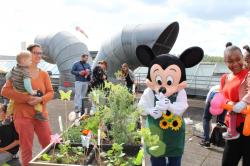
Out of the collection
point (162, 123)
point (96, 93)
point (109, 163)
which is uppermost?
point (96, 93)

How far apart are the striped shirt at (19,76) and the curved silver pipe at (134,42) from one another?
772 cm

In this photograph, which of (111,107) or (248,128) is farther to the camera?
(111,107)

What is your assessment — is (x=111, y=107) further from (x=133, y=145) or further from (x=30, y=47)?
(x=30, y=47)

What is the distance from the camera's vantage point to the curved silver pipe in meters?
11.0

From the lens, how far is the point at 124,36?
11539mm

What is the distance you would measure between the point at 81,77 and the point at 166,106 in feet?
17.7

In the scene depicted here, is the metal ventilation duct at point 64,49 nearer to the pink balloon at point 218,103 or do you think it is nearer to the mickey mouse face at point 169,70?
the mickey mouse face at point 169,70

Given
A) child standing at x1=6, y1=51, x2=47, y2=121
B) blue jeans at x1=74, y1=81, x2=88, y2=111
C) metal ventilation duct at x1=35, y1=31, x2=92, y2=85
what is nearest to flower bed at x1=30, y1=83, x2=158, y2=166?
child standing at x1=6, y1=51, x2=47, y2=121

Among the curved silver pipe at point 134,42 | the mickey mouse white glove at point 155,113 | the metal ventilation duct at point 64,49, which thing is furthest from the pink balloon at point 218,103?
the metal ventilation duct at point 64,49

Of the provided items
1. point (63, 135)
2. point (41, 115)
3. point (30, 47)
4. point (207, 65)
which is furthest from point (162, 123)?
point (207, 65)

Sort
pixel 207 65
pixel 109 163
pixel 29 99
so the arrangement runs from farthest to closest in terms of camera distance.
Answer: pixel 207 65 < pixel 29 99 < pixel 109 163

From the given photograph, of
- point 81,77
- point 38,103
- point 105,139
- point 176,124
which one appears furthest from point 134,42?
point 176,124

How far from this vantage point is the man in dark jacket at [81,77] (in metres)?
7.96

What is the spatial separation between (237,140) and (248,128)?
0.20 metres
